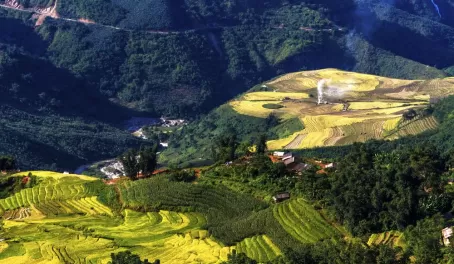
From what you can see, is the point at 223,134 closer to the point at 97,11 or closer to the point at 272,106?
the point at 272,106

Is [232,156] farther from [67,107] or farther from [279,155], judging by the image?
[67,107]

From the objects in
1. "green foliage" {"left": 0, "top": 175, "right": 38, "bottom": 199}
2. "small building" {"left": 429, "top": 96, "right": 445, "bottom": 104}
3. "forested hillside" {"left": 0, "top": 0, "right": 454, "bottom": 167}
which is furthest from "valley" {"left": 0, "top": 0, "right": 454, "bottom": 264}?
"small building" {"left": 429, "top": 96, "right": 445, "bottom": 104}

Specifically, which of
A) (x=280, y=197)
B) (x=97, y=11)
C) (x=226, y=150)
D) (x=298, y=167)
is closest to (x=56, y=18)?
(x=97, y=11)

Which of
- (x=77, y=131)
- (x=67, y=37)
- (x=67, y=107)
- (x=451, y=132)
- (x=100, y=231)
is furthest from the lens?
(x=67, y=37)

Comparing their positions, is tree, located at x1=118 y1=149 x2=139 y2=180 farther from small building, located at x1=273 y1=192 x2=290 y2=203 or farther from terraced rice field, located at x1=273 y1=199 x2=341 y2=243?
terraced rice field, located at x1=273 y1=199 x2=341 y2=243

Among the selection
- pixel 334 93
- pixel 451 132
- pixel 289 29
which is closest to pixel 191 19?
pixel 289 29

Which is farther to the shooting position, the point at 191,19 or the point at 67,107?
the point at 191,19
